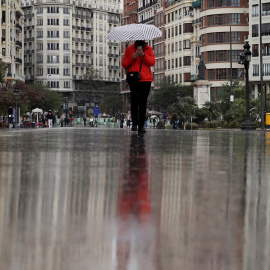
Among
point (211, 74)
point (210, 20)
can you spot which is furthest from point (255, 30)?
point (211, 74)

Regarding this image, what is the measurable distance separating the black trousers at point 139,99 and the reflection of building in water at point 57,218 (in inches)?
331

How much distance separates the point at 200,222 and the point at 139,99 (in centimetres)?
1080

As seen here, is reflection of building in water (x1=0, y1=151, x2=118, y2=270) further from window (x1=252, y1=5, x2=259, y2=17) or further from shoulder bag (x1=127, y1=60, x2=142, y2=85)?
window (x1=252, y1=5, x2=259, y2=17)

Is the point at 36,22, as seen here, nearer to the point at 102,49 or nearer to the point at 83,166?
the point at 102,49

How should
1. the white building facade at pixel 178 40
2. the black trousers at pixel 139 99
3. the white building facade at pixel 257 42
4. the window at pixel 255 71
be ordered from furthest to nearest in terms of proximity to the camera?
the white building facade at pixel 178 40, the white building facade at pixel 257 42, the window at pixel 255 71, the black trousers at pixel 139 99

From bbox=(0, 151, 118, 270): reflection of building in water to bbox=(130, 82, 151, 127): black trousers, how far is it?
8404 mm

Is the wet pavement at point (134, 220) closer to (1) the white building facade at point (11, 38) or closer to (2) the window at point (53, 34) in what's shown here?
(1) the white building facade at point (11, 38)

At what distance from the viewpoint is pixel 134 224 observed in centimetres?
279

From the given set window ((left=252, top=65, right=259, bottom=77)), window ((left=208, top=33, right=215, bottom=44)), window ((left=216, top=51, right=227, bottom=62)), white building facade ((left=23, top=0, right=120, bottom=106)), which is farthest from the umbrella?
white building facade ((left=23, top=0, right=120, bottom=106))

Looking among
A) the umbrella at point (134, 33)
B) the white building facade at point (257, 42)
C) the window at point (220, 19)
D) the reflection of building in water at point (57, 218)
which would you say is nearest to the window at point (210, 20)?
the window at point (220, 19)

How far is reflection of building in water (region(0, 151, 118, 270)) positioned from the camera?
2316 mm

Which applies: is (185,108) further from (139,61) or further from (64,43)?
(64,43)

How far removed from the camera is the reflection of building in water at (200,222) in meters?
2.31

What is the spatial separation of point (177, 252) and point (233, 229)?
15.4 inches
